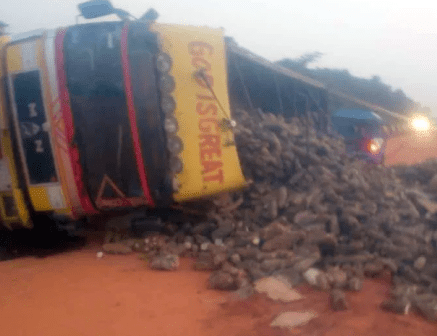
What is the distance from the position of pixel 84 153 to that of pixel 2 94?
1274mm

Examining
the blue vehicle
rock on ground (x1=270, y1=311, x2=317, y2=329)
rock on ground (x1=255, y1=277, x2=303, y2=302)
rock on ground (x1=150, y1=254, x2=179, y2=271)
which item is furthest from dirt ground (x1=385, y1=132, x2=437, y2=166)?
rock on ground (x1=270, y1=311, x2=317, y2=329)

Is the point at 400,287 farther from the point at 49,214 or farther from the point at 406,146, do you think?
the point at 406,146

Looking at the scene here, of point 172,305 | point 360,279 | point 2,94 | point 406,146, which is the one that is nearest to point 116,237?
point 172,305

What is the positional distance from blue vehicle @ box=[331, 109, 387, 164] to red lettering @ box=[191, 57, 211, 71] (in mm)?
4784

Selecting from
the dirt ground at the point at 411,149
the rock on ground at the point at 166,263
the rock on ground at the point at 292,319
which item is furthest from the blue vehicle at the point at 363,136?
the rock on ground at the point at 292,319

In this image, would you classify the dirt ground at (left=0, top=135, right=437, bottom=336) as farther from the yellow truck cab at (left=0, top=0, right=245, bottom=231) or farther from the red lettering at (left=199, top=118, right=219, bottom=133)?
the red lettering at (left=199, top=118, right=219, bottom=133)

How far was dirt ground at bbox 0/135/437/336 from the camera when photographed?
10.3 feet

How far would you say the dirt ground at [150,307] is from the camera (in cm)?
315

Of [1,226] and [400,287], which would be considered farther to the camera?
[1,226]

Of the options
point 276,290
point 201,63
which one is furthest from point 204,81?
point 276,290

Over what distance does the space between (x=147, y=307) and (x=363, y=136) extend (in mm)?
7035

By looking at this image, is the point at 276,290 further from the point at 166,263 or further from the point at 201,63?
the point at 201,63

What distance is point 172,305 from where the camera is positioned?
11.8 feet

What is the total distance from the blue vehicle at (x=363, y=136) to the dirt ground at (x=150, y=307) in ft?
16.2
